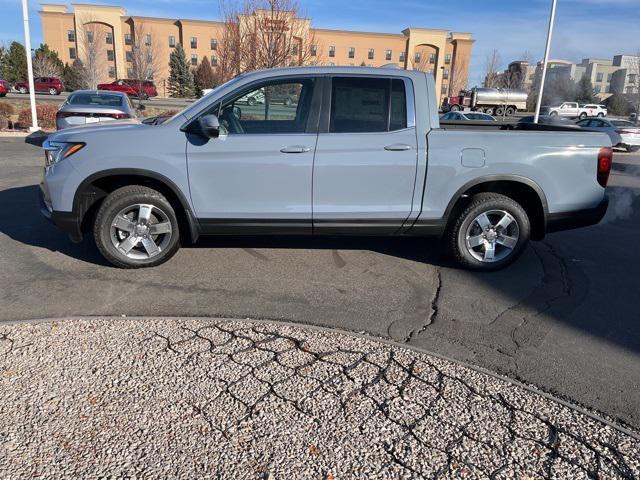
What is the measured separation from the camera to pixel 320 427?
2.64 m

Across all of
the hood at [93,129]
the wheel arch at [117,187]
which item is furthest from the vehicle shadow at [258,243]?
the hood at [93,129]

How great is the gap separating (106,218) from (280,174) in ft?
5.41

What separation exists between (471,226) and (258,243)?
2335mm

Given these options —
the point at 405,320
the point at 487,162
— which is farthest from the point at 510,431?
the point at 487,162

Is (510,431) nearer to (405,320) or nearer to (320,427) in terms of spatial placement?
(320,427)

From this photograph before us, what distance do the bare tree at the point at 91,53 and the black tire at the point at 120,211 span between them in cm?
4929

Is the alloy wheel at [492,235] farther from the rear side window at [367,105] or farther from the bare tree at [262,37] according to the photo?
the bare tree at [262,37]

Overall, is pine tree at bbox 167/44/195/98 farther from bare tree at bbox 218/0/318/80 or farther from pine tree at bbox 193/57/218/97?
bare tree at bbox 218/0/318/80

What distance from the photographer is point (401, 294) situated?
177 inches

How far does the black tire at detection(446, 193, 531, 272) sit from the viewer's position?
16.1 feet

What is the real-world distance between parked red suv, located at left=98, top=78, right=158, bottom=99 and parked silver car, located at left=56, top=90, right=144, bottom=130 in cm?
3584

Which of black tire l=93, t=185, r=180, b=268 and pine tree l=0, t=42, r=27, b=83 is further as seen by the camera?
pine tree l=0, t=42, r=27, b=83

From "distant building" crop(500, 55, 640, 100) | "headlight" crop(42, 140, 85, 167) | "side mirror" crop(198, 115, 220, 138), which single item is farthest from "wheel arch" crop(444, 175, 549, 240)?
"distant building" crop(500, 55, 640, 100)

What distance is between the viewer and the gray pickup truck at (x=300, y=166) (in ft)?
14.9
